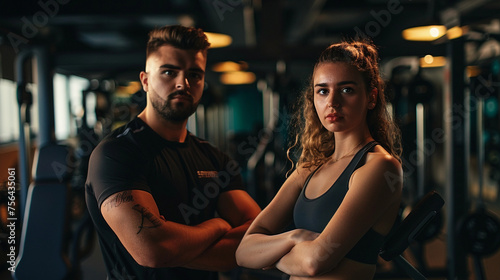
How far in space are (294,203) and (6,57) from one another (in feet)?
16.8

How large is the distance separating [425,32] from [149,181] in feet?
8.19

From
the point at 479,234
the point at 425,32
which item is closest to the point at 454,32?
the point at 425,32

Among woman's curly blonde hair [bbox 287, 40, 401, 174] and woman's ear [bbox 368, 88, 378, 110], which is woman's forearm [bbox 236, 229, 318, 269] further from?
woman's ear [bbox 368, 88, 378, 110]

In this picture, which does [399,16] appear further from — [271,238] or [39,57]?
[271,238]

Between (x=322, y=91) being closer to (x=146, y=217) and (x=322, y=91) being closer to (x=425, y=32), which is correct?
(x=146, y=217)

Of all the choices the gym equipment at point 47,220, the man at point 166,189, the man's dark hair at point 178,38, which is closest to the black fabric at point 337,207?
the man at point 166,189

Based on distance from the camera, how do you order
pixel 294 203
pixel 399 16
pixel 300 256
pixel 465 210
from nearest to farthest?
1. pixel 300 256
2. pixel 294 203
3. pixel 465 210
4. pixel 399 16

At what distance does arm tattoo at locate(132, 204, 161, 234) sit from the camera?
4.23ft

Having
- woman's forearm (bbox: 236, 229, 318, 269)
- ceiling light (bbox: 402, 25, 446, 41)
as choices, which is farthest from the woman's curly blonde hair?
ceiling light (bbox: 402, 25, 446, 41)

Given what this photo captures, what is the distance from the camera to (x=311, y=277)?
122 cm

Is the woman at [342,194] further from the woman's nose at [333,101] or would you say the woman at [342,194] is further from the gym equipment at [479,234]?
the gym equipment at [479,234]

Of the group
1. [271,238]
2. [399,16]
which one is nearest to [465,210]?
[271,238]

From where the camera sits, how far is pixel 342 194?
121cm

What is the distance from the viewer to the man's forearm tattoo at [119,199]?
4.25 ft
